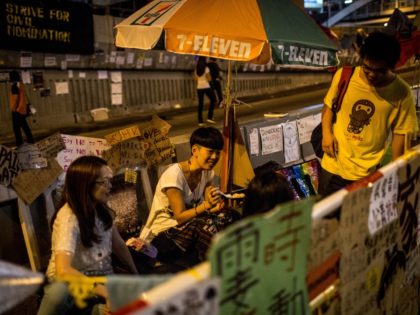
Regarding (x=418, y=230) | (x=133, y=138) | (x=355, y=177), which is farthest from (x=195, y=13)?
(x=418, y=230)

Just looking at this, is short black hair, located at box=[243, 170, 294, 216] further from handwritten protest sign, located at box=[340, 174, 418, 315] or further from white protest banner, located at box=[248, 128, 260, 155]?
white protest banner, located at box=[248, 128, 260, 155]

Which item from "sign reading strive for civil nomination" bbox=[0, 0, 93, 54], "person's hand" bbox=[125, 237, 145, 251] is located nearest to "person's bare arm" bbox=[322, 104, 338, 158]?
"person's hand" bbox=[125, 237, 145, 251]

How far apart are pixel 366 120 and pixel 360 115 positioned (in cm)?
7

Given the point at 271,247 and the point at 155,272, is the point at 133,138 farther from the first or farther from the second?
the point at 271,247

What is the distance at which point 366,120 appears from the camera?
3.94 m

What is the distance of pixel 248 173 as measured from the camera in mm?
4914

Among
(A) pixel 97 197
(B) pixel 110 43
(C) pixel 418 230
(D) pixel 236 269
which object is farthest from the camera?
(B) pixel 110 43

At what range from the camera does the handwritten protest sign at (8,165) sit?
379 cm

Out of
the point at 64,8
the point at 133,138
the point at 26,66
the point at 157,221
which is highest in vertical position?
the point at 64,8

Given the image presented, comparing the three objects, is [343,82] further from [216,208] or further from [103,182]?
[103,182]

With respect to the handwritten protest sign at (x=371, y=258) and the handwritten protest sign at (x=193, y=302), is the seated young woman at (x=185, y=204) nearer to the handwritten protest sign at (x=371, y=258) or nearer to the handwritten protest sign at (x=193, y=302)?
the handwritten protest sign at (x=371, y=258)

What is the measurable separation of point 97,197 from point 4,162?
3.84ft

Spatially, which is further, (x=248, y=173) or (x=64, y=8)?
(x=64, y=8)

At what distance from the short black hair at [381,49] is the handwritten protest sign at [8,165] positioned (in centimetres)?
292
